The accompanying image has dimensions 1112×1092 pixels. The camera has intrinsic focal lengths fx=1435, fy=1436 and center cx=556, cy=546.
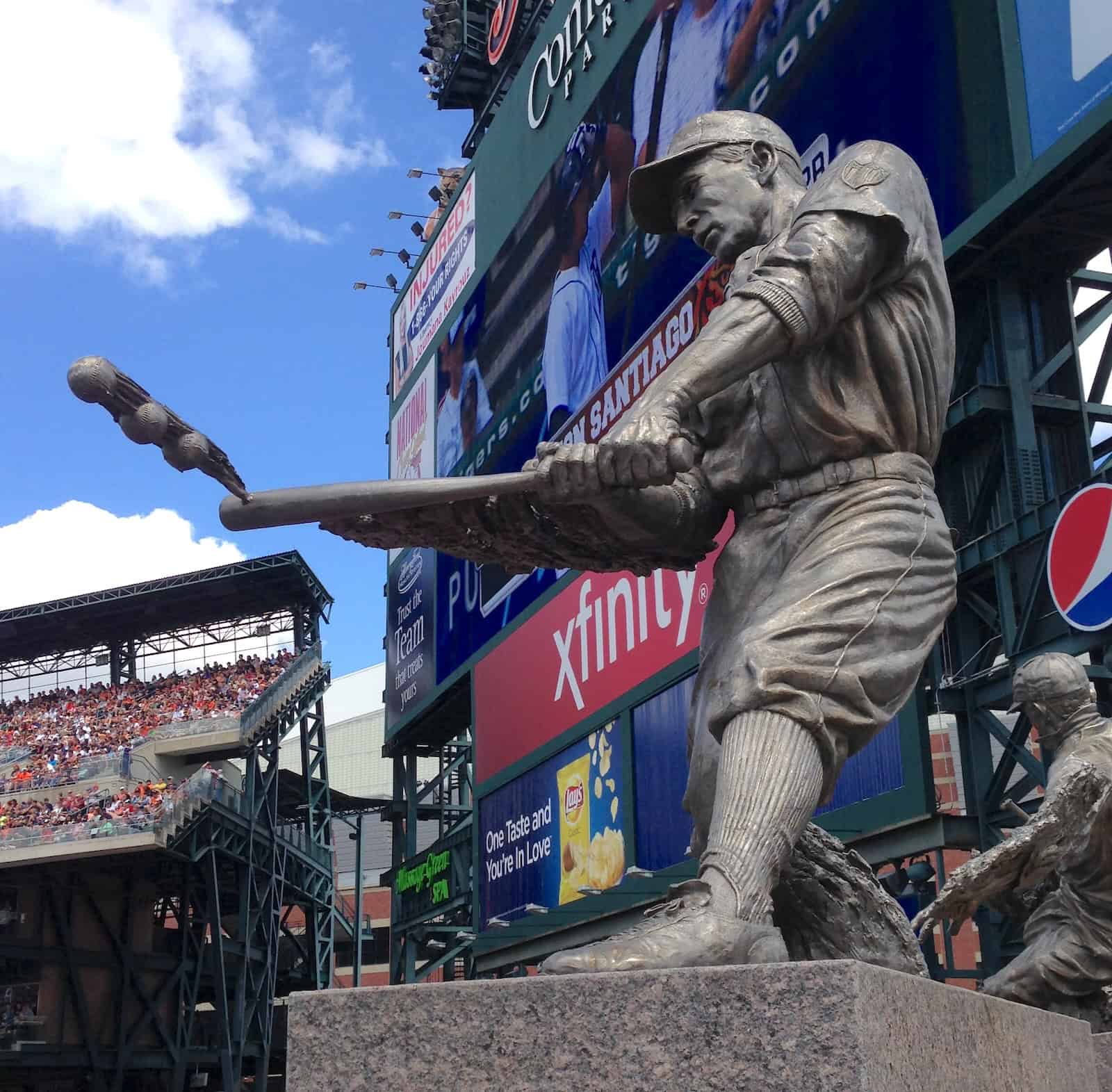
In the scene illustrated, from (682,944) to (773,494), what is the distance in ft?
3.51

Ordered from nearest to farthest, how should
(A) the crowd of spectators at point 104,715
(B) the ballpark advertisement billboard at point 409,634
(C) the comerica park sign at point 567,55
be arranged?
(C) the comerica park sign at point 567,55, (B) the ballpark advertisement billboard at point 409,634, (A) the crowd of spectators at point 104,715

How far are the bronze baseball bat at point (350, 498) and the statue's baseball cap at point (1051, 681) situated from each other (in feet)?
8.39

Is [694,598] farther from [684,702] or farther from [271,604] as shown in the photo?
[271,604]

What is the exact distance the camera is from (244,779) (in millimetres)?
33781

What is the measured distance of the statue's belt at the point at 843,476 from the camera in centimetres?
294

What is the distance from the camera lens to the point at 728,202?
3.19m

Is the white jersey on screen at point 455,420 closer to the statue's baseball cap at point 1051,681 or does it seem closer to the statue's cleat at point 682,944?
the statue's baseball cap at point 1051,681

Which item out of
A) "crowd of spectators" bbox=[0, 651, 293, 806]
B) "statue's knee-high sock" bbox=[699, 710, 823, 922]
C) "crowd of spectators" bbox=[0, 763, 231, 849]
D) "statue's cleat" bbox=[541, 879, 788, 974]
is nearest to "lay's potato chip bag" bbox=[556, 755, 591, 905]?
"crowd of spectators" bbox=[0, 763, 231, 849]

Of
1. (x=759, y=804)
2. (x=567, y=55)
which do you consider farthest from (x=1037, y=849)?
(x=567, y=55)

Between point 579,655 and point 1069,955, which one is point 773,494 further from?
point 579,655

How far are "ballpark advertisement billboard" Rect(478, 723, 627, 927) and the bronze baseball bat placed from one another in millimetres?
14113

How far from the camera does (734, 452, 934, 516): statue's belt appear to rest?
9.63 feet

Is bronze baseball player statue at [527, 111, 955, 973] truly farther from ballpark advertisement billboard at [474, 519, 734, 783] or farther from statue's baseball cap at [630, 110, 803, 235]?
ballpark advertisement billboard at [474, 519, 734, 783]

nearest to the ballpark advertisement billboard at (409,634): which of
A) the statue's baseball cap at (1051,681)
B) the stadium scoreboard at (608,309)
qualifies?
the stadium scoreboard at (608,309)
